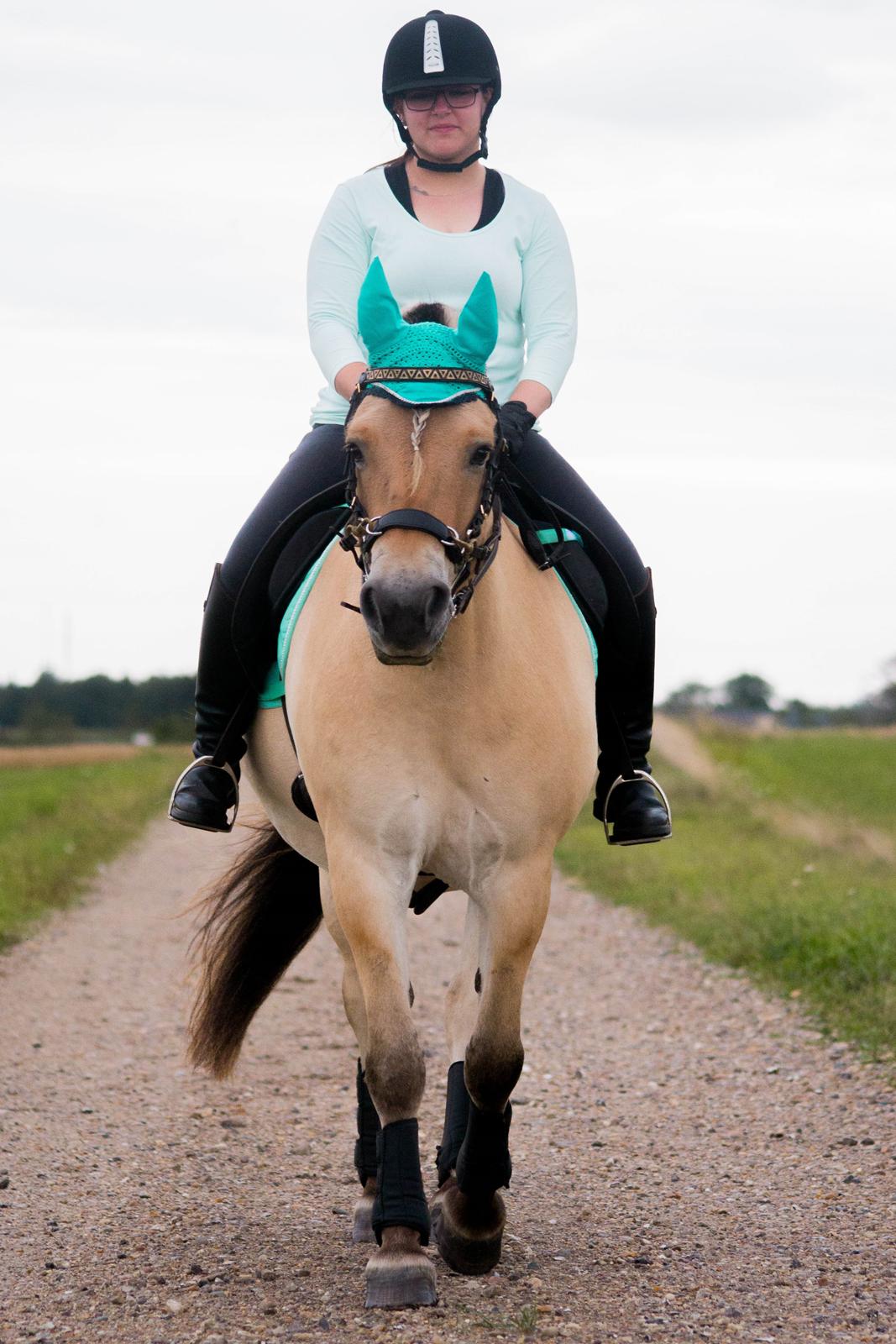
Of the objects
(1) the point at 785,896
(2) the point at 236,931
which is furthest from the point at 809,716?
(2) the point at 236,931

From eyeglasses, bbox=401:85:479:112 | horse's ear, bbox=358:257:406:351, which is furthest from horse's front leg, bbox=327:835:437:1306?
eyeglasses, bbox=401:85:479:112

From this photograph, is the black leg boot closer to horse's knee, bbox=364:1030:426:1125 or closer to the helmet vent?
horse's knee, bbox=364:1030:426:1125

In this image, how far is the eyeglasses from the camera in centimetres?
484

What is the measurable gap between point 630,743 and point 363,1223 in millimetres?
1841

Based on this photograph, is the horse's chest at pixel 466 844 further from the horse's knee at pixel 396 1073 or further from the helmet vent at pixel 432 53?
the helmet vent at pixel 432 53

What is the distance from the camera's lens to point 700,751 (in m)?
33.7

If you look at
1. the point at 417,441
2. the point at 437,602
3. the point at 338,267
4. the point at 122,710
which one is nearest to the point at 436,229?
the point at 338,267

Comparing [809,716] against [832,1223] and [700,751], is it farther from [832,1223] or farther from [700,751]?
[832,1223]

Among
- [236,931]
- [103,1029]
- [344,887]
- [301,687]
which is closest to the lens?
[344,887]

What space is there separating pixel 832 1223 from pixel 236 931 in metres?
2.60

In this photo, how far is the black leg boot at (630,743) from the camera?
198 inches

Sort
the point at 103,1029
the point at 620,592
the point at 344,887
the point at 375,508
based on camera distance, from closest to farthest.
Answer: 1. the point at 375,508
2. the point at 344,887
3. the point at 620,592
4. the point at 103,1029

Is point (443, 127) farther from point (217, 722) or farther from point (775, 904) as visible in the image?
point (775, 904)

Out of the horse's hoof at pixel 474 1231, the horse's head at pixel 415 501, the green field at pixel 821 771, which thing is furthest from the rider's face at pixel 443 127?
the green field at pixel 821 771
